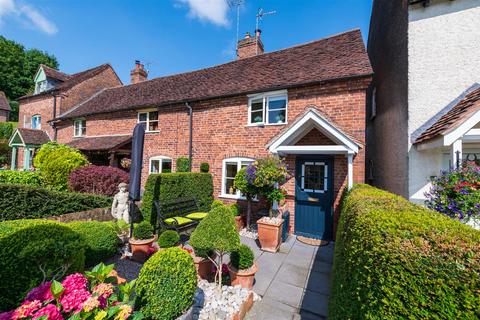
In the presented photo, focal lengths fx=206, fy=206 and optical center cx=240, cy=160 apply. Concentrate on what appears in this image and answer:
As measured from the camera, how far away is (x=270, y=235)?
6.08 m

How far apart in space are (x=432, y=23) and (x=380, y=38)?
176 inches

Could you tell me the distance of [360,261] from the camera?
5.84 ft

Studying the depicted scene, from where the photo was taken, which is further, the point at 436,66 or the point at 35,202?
the point at 35,202

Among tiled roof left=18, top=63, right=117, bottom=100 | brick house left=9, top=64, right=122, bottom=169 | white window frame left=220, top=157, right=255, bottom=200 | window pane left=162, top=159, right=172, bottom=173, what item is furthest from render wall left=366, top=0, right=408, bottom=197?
tiled roof left=18, top=63, right=117, bottom=100

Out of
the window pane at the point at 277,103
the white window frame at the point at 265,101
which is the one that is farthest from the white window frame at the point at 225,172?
the window pane at the point at 277,103

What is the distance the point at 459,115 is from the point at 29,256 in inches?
310

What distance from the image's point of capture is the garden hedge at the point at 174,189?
6.89m

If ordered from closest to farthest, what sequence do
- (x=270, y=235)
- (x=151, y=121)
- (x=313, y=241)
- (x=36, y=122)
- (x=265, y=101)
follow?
(x=270, y=235)
(x=313, y=241)
(x=265, y=101)
(x=151, y=121)
(x=36, y=122)

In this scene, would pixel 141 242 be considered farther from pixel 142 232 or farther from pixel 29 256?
pixel 29 256

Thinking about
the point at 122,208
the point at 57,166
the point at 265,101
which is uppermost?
the point at 265,101

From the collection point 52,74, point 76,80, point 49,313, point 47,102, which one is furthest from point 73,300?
point 52,74

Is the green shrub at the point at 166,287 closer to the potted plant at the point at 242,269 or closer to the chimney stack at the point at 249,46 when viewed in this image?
the potted plant at the point at 242,269

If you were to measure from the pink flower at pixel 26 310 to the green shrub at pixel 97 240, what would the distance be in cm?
351

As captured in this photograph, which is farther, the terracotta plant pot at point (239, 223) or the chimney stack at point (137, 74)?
the chimney stack at point (137, 74)
